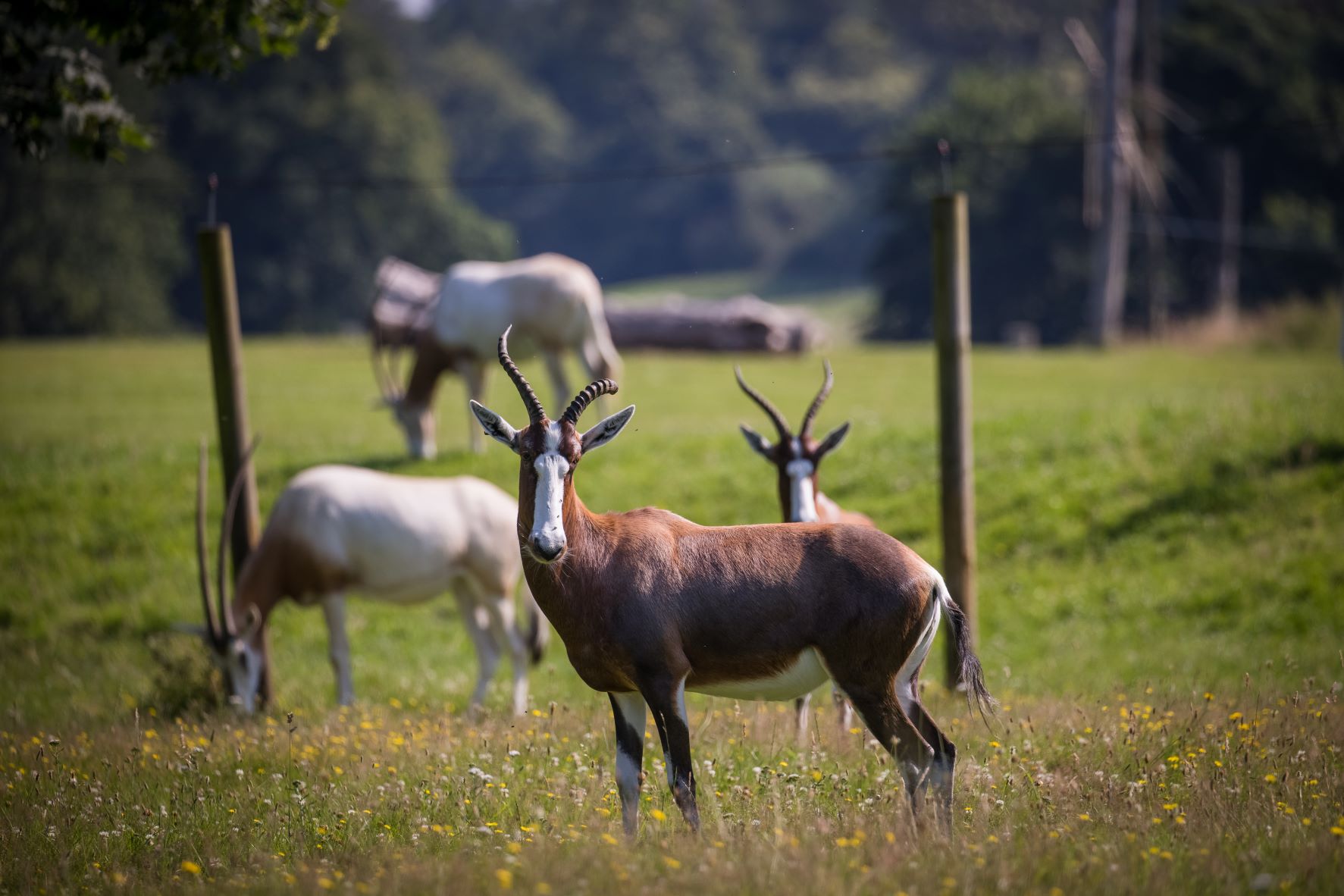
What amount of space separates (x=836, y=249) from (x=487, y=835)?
68539mm

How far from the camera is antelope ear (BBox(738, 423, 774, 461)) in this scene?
30.7 ft

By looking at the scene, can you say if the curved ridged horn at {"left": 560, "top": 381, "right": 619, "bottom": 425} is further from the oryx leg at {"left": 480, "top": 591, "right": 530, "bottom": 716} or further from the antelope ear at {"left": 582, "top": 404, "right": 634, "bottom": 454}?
the oryx leg at {"left": 480, "top": 591, "right": 530, "bottom": 716}

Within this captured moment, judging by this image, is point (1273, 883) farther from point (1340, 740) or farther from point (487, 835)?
point (487, 835)

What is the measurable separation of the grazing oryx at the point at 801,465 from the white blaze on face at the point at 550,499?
2.89 metres

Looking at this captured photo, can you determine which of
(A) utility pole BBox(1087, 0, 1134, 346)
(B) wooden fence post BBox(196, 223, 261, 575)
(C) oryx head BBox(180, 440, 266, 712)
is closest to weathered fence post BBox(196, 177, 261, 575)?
(B) wooden fence post BBox(196, 223, 261, 575)

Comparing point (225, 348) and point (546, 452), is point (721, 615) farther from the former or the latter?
point (225, 348)

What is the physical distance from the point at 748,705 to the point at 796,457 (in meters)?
1.78

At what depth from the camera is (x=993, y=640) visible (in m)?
13.0

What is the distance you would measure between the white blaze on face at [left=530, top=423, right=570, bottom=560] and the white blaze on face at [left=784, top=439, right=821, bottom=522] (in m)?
2.97

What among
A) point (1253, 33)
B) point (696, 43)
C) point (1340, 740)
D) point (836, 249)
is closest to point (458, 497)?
point (1340, 740)

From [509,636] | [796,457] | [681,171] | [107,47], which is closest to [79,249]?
[681,171]

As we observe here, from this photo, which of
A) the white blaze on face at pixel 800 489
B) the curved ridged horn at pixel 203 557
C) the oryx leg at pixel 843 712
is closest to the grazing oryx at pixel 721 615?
the oryx leg at pixel 843 712

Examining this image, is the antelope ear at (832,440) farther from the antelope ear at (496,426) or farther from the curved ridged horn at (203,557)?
the curved ridged horn at (203,557)

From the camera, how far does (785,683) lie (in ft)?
21.1
